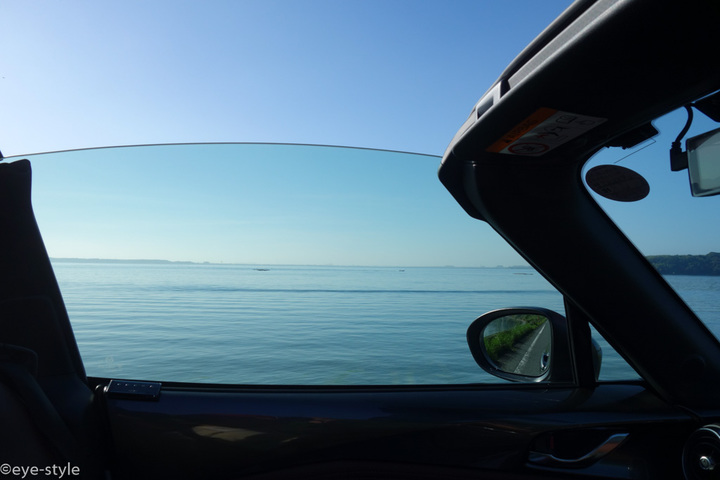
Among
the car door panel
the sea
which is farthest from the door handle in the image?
the sea

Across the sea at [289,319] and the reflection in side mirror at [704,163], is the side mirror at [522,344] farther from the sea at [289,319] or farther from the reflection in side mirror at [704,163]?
the reflection in side mirror at [704,163]

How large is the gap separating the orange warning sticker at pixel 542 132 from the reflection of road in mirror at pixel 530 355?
893 millimetres

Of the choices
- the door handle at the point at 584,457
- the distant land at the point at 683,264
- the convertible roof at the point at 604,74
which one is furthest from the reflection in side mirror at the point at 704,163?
the door handle at the point at 584,457

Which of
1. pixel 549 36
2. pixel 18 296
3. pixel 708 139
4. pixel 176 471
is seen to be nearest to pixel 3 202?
pixel 18 296

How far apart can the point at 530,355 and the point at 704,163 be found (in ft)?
3.76

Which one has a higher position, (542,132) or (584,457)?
(542,132)

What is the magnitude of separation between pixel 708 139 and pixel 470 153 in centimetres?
63

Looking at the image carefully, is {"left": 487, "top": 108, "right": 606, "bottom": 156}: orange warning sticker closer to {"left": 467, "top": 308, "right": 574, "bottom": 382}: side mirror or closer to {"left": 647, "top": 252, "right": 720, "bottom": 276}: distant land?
{"left": 647, "top": 252, "right": 720, "bottom": 276}: distant land

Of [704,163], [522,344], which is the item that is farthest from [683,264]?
[522,344]

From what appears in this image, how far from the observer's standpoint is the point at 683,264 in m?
1.75

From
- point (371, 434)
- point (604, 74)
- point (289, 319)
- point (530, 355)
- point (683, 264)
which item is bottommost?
point (289, 319)

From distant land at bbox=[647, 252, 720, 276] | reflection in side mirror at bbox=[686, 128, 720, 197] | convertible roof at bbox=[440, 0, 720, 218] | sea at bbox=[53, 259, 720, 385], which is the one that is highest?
convertible roof at bbox=[440, 0, 720, 218]

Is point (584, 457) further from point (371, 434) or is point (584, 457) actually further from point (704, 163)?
point (704, 163)

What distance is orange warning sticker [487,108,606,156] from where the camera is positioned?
1.31 meters
